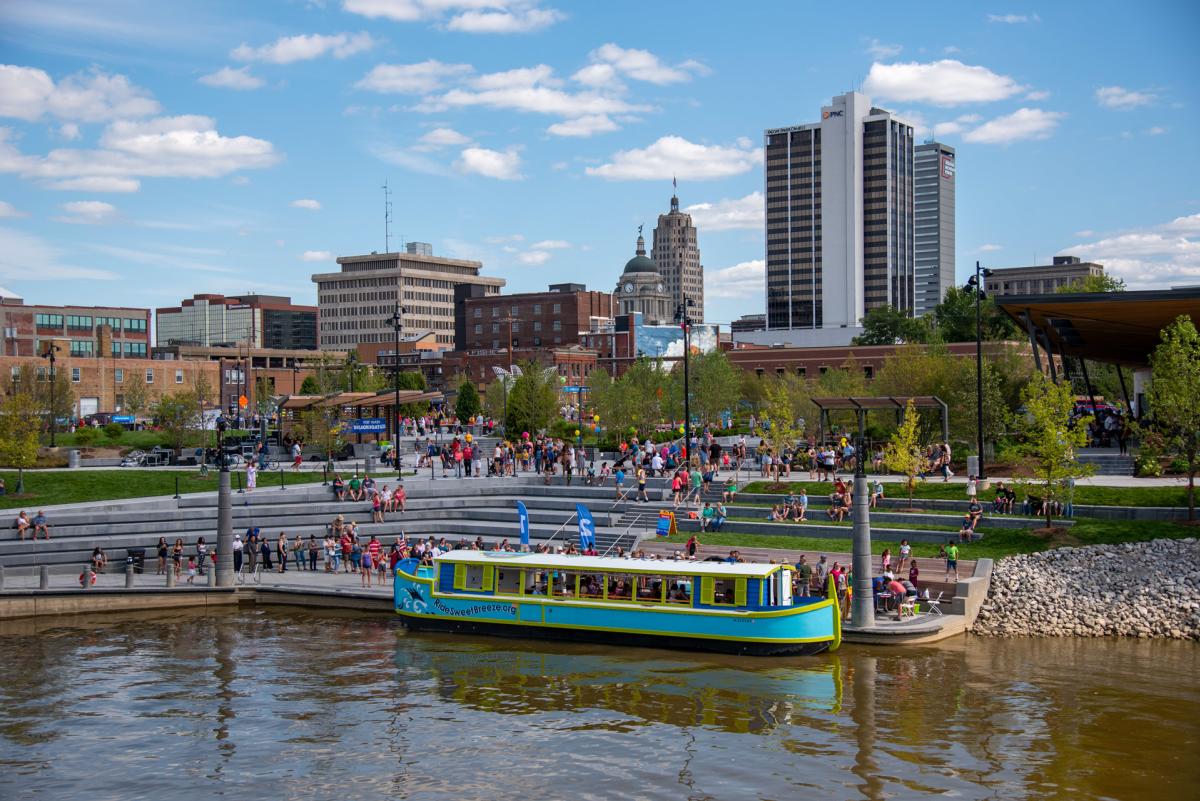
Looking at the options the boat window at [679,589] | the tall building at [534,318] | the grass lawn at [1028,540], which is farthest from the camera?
the tall building at [534,318]

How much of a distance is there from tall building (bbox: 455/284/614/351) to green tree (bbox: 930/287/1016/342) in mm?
50077

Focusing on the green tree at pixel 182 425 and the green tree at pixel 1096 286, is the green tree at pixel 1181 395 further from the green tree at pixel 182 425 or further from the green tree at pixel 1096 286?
the green tree at pixel 1096 286

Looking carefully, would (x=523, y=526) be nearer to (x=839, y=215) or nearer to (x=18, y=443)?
(x=18, y=443)

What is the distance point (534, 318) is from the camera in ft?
559

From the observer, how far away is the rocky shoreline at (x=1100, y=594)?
3134 centimetres

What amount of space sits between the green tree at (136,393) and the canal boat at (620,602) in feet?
226

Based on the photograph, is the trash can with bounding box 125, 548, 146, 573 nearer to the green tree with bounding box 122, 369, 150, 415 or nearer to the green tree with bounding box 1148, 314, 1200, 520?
the green tree with bounding box 1148, 314, 1200, 520

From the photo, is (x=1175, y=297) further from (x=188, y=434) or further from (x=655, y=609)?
(x=188, y=434)

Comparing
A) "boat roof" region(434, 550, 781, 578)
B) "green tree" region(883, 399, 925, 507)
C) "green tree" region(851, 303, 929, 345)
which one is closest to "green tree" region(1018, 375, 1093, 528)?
"green tree" region(883, 399, 925, 507)

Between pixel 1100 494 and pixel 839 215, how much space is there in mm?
156595

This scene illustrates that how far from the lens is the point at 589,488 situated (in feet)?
148

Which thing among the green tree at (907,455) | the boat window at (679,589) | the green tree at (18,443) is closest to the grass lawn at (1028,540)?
the green tree at (907,455)

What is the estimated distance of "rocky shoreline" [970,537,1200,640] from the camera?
103 feet

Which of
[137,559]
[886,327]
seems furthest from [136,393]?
[886,327]
